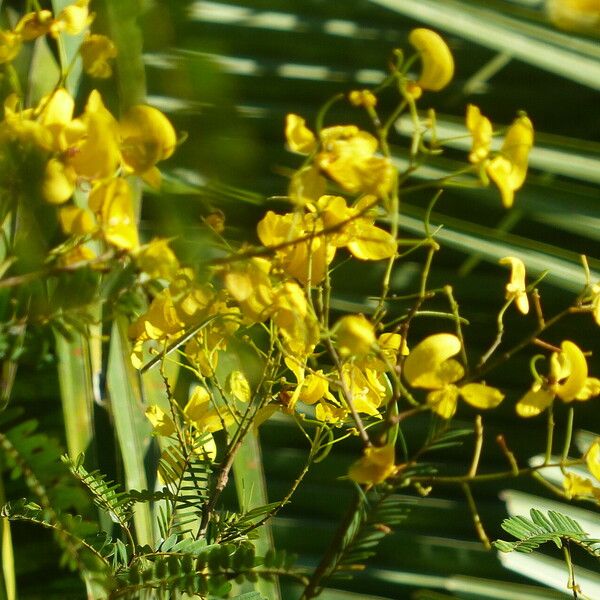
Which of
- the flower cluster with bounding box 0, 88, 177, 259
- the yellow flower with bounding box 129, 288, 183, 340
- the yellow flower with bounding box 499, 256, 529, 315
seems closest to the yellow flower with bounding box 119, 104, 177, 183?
the flower cluster with bounding box 0, 88, 177, 259

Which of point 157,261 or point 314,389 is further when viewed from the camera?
point 314,389

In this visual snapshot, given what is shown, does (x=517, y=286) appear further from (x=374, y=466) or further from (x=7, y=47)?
(x=7, y=47)

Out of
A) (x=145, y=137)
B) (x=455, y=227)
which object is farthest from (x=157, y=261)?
(x=455, y=227)

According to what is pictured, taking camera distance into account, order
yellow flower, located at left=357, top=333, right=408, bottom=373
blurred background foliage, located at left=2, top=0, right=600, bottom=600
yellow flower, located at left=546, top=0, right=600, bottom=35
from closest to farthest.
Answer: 1. yellow flower, located at left=546, top=0, right=600, bottom=35
2. yellow flower, located at left=357, top=333, right=408, bottom=373
3. blurred background foliage, located at left=2, top=0, right=600, bottom=600

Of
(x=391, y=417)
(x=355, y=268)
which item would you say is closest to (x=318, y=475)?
(x=355, y=268)

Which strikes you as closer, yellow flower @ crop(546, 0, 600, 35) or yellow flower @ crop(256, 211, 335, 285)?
yellow flower @ crop(546, 0, 600, 35)

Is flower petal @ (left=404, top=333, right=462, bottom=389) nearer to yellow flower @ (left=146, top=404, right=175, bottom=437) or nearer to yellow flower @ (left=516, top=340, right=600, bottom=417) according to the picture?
yellow flower @ (left=516, top=340, right=600, bottom=417)

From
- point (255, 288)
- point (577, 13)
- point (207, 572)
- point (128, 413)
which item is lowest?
point (128, 413)

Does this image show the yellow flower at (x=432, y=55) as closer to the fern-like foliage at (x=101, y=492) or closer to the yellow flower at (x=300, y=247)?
the yellow flower at (x=300, y=247)
